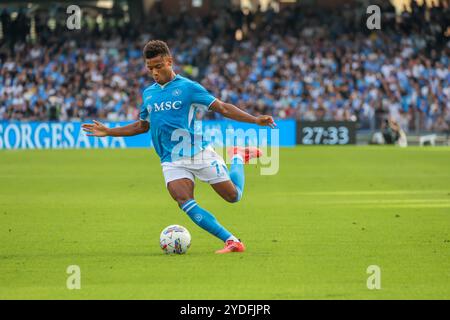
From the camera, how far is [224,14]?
51.0 metres

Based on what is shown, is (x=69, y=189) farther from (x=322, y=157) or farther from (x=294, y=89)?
(x=294, y=89)

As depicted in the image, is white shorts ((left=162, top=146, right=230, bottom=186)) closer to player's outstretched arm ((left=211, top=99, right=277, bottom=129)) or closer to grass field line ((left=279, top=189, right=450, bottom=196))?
player's outstretched arm ((left=211, top=99, right=277, bottom=129))

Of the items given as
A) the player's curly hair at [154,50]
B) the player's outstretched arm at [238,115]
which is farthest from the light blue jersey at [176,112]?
the player's curly hair at [154,50]

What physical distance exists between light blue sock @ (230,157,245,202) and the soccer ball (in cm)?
82

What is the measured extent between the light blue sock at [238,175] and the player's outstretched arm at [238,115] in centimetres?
105

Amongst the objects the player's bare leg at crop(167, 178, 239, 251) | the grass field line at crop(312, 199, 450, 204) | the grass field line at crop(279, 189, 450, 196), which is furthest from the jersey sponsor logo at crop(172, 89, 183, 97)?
the grass field line at crop(279, 189, 450, 196)

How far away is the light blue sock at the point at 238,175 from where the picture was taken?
1167cm

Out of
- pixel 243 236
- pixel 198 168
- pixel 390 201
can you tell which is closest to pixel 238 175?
pixel 198 168

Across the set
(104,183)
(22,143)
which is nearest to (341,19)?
(22,143)

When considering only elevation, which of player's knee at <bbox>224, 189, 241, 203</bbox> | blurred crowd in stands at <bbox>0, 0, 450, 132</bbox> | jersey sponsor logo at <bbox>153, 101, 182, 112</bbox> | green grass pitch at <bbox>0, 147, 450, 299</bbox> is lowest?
green grass pitch at <bbox>0, 147, 450, 299</bbox>

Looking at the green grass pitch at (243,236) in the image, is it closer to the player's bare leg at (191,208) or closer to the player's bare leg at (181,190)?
the player's bare leg at (191,208)

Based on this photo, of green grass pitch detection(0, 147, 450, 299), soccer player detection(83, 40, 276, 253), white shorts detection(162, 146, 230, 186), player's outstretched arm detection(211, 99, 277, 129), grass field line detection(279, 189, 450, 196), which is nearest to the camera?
green grass pitch detection(0, 147, 450, 299)

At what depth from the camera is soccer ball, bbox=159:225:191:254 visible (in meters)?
11.3

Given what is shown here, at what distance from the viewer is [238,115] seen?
35.8 ft
